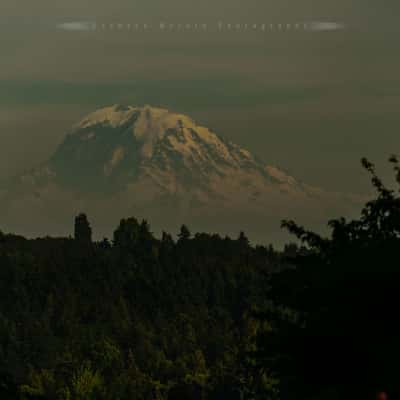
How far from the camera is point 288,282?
127 ft

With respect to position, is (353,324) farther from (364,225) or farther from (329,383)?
(364,225)

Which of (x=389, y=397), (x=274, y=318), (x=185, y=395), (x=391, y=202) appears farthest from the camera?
(x=391, y=202)

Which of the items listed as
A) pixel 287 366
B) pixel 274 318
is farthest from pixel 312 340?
pixel 274 318

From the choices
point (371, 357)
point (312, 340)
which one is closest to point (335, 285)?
point (312, 340)

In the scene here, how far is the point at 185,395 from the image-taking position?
99.1 feet

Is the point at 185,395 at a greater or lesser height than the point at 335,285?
lesser

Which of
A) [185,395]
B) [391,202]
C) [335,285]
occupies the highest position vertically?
[391,202]

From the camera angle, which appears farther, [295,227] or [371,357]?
[295,227]

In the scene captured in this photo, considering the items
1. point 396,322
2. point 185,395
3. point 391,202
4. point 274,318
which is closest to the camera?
point 185,395

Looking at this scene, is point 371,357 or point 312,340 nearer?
point 371,357

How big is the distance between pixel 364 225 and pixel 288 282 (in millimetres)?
5033

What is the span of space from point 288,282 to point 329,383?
7.41 metres

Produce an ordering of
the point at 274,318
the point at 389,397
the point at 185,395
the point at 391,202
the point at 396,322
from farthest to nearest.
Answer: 1. the point at 391,202
2. the point at 274,318
3. the point at 396,322
4. the point at 185,395
5. the point at 389,397

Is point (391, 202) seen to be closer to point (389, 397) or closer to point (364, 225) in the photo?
point (364, 225)
